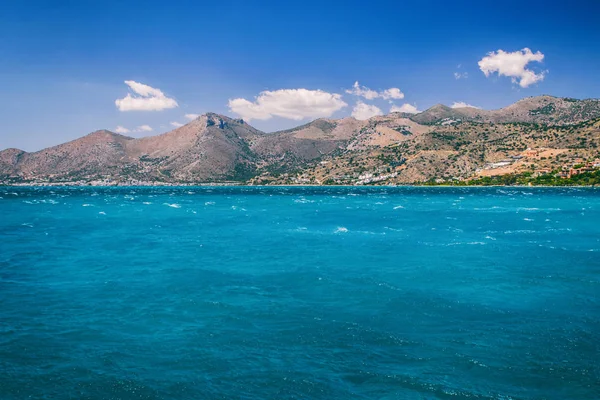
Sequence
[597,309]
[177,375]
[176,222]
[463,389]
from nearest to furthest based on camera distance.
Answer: [463,389], [177,375], [597,309], [176,222]

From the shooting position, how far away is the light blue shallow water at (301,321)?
15844mm

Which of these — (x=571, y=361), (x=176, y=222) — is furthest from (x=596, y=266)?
(x=176, y=222)

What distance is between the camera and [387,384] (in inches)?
616

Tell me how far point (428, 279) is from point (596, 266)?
17.0 meters

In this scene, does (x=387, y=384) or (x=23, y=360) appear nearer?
(x=387, y=384)

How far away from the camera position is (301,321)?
74.2 feet

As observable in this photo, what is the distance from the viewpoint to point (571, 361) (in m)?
17.5

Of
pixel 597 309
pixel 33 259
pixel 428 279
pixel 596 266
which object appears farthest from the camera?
pixel 33 259

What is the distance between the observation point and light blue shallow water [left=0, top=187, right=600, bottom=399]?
15.8 meters

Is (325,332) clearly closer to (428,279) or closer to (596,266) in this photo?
(428,279)

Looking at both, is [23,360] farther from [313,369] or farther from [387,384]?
[387,384]

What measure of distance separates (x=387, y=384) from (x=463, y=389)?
2.85 metres

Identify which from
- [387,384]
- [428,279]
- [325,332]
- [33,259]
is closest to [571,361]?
[387,384]

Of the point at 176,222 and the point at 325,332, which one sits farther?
the point at 176,222
